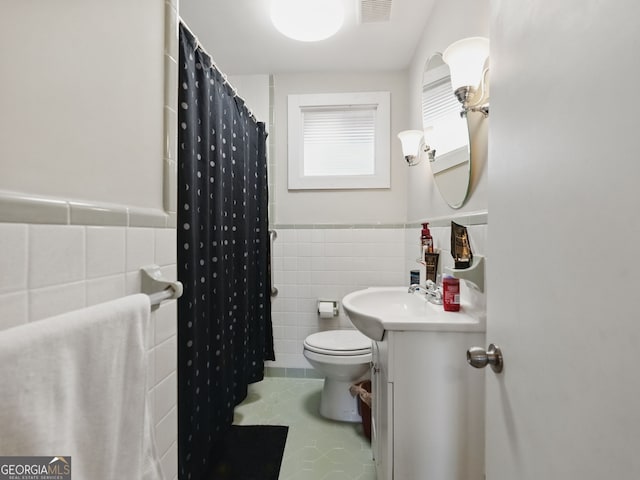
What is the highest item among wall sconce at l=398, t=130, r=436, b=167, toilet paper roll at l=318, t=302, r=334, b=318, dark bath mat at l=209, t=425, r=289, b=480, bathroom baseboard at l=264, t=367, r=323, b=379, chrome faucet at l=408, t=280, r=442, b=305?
wall sconce at l=398, t=130, r=436, b=167

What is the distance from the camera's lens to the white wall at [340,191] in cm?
228

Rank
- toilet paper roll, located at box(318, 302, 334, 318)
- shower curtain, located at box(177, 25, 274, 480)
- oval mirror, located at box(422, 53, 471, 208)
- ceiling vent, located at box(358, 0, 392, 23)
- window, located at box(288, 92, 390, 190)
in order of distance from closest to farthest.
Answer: shower curtain, located at box(177, 25, 274, 480), oval mirror, located at box(422, 53, 471, 208), ceiling vent, located at box(358, 0, 392, 23), toilet paper roll, located at box(318, 302, 334, 318), window, located at box(288, 92, 390, 190)

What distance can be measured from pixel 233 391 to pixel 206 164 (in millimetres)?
1225

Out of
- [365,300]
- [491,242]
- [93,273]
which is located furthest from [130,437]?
[365,300]

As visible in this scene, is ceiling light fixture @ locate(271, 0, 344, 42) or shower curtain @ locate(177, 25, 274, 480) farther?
ceiling light fixture @ locate(271, 0, 344, 42)

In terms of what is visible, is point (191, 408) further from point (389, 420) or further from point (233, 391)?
point (389, 420)

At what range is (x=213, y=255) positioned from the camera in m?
1.38

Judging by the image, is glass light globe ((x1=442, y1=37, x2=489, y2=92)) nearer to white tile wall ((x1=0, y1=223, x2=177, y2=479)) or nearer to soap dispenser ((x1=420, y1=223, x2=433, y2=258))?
soap dispenser ((x1=420, y1=223, x2=433, y2=258))

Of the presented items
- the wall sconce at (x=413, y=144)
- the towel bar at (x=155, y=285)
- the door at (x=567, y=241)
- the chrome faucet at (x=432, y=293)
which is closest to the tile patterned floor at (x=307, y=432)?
the chrome faucet at (x=432, y=293)

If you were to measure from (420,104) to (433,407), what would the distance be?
1709mm

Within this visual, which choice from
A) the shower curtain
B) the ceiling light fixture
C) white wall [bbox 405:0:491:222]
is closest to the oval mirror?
white wall [bbox 405:0:491:222]

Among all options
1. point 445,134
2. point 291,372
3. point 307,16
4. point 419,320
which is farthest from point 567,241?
point 291,372

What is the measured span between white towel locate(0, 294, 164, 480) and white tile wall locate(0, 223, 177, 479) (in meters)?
0.07

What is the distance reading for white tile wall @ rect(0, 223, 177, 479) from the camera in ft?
1.42
